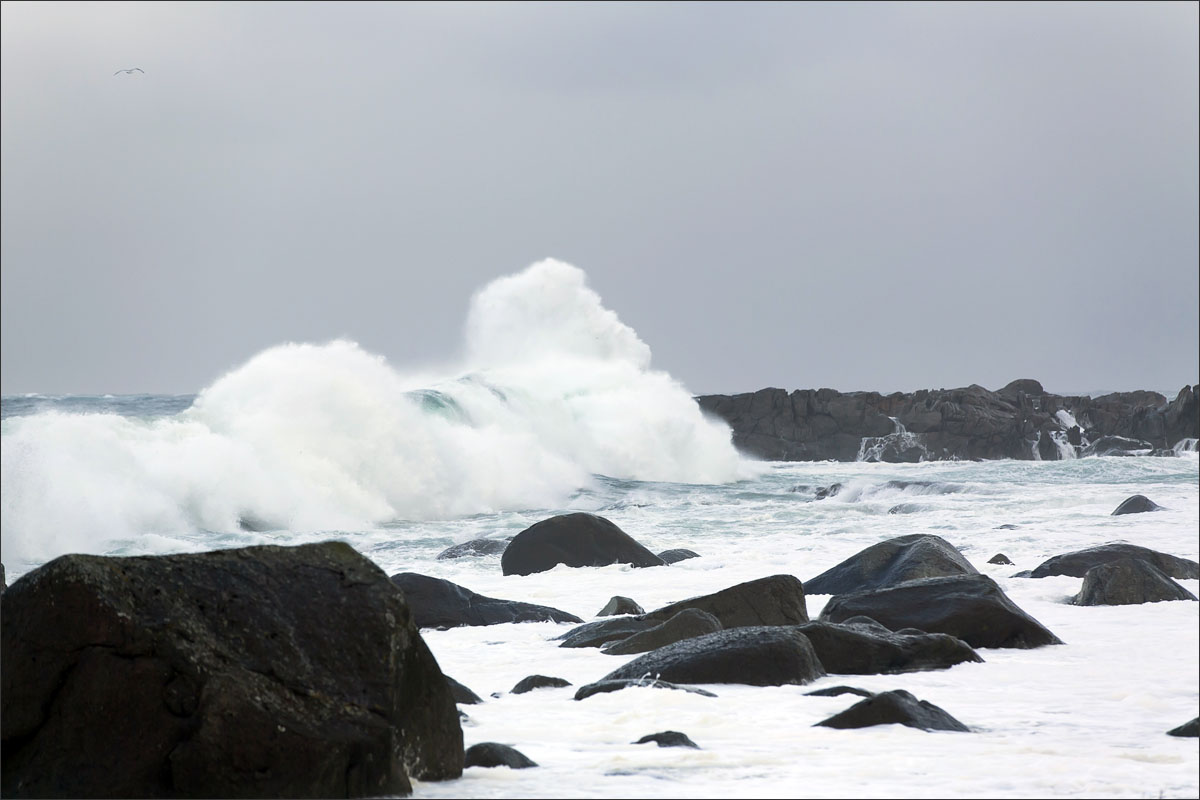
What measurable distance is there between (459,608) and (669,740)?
152 inches

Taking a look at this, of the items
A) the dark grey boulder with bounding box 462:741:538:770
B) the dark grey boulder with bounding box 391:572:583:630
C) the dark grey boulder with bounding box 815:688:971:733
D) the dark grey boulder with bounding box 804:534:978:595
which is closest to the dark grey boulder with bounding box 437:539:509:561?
the dark grey boulder with bounding box 391:572:583:630

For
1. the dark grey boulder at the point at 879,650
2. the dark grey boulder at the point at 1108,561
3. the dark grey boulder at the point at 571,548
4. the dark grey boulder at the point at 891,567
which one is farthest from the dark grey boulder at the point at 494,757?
the dark grey boulder at the point at 571,548

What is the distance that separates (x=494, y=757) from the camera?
3.86 metres

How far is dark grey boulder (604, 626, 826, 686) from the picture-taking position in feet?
17.6

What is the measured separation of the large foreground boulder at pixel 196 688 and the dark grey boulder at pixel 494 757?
23 centimetres

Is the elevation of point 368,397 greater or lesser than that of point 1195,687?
greater

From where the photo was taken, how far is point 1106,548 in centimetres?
904

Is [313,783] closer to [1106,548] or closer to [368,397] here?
[1106,548]

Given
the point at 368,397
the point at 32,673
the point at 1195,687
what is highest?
the point at 368,397

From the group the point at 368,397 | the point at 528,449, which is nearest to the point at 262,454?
the point at 368,397

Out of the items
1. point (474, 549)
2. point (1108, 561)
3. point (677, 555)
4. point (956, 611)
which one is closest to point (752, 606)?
point (956, 611)

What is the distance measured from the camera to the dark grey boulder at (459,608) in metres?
7.74

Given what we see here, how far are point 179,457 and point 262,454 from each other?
5.04 ft

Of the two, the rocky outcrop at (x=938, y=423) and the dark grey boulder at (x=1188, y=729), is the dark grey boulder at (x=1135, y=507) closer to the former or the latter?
the dark grey boulder at (x=1188, y=729)
